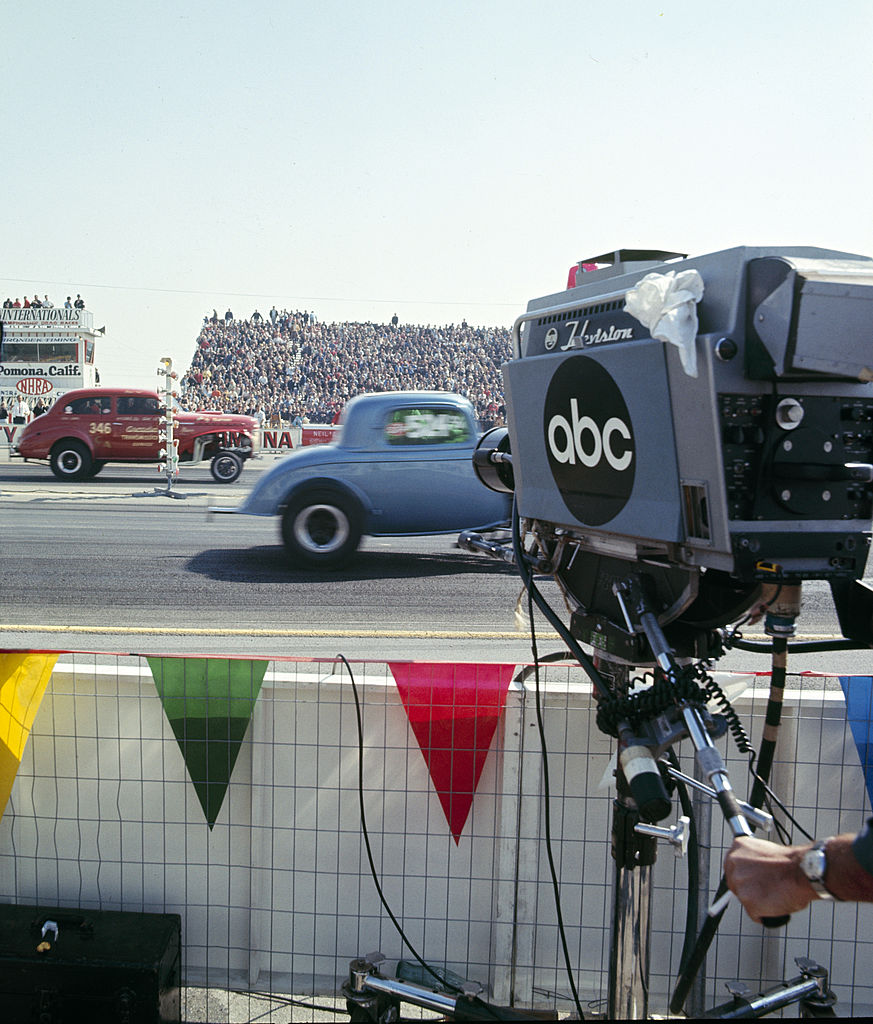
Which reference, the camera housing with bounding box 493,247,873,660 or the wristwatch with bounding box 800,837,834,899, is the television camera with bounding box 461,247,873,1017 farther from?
the wristwatch with bounding box 800,837,834,899

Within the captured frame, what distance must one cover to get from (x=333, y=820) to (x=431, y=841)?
36cm

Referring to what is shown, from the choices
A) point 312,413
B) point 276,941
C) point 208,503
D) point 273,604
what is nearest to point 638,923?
point 276,941

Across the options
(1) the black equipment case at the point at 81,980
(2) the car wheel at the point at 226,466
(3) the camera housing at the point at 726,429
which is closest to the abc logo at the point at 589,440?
(3) the camera housing at the point at 726,429

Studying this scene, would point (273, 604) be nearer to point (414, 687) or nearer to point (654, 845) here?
point (414, 687)

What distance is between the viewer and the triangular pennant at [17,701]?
3.05m

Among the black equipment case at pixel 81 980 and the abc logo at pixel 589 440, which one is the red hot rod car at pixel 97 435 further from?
the abc logo at pixel 589 440

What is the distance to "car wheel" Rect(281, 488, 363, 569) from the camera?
934cm

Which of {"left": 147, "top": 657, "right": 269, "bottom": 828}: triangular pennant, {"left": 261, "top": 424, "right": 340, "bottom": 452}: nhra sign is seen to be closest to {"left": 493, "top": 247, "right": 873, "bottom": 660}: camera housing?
{"left": 147, "top": 657, "right": 269, "bottom": 828}: triangular pennant

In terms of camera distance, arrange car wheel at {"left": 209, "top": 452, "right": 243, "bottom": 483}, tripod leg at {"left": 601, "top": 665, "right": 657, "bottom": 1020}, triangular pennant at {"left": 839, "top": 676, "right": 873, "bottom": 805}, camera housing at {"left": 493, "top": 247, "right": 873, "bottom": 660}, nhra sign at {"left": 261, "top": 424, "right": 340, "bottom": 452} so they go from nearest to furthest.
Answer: camera housing at {"left": 493, "top": 247, "right": 873, "bottom": 660}
tripod leg at {"left": 601, "top": 665, "right": 657, "bottom": 1020}
triangular pennant at {"left": 839, "top": 676, "right": 873, "bottom": 805}
nhra sign at {"left": 261, "top": 424, "right": 340, "bottom": 452}
car wheel at {"left": 209, "top": 452, "right": 243, "bottom": 483}

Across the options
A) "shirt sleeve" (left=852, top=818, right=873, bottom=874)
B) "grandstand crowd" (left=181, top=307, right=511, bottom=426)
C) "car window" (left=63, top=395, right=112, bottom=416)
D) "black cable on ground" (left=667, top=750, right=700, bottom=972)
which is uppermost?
"grandstand crowd" (left=181, top=307, right=511, bottom=426)

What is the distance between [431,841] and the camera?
9.99 feet

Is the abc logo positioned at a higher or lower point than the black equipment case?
higher

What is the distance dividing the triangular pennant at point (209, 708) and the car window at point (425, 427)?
6772 mm

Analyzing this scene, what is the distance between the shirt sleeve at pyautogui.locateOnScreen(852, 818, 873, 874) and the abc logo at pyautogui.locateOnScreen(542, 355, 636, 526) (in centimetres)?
78
